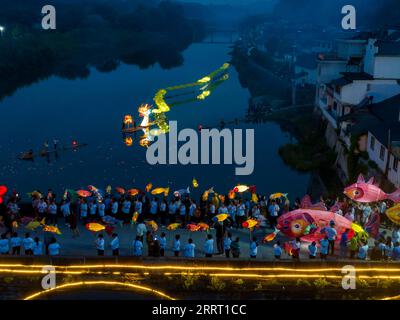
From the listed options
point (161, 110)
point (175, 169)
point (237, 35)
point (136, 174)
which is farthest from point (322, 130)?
point (237, 35)

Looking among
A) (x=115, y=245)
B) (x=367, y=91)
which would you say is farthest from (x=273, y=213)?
(x=367, y=91)

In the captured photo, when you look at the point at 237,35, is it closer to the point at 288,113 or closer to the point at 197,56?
the point at 197,56

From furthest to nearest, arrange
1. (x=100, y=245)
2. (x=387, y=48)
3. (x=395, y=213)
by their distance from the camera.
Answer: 1. (x=387, y=48)
2. (x=395, y=213)
3. (x=100, y=245)

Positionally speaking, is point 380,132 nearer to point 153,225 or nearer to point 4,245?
point 153,225

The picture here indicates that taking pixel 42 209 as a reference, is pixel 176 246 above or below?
Answer: below

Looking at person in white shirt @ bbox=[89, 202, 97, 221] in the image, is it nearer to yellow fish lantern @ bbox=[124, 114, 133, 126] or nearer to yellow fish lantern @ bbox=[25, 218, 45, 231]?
yellow fish lantern @ bbox=[25, 218, 45, 231]

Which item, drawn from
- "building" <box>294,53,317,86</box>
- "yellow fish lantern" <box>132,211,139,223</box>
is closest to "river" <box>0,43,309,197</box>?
"building" <box>294,53,317,86</box>

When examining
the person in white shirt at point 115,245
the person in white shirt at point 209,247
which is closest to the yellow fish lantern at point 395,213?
the person in white shirt at point 209,247
